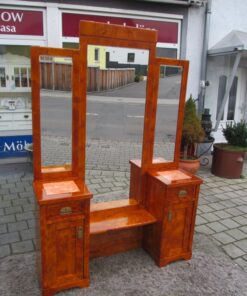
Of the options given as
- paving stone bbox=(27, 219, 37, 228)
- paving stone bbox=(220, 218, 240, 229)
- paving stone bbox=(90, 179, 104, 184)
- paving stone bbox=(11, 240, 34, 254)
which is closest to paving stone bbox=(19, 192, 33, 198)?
paving stone bbox=(27, 219, 37, 228)

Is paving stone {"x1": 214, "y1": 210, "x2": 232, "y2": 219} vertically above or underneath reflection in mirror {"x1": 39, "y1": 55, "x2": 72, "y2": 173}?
underneath

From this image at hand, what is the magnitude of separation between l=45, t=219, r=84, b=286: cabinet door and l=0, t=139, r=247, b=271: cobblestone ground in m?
0.77

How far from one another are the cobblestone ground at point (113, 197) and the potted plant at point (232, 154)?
0.17m

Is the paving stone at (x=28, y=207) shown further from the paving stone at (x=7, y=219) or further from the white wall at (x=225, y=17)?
the white wall at (x=225, y=17)

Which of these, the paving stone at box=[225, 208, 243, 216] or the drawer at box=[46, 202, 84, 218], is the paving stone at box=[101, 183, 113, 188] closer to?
the paving stone at box=[225, 208, 243, 216]

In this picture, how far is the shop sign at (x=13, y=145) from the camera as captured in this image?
17.7 ft

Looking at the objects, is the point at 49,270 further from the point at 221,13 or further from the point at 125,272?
the point at 221,13

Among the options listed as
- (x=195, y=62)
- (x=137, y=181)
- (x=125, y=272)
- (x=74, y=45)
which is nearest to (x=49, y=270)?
(x=125, y=272)

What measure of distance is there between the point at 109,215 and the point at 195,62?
4.54 meters

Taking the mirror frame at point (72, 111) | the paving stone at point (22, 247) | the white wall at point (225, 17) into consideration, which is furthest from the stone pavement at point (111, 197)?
the white wall at point (225, 17)

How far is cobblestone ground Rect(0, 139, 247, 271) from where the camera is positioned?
3383 mm

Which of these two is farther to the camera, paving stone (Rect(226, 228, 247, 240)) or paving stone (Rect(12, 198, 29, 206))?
paving stone (Rect(12, 198, 29, 206))

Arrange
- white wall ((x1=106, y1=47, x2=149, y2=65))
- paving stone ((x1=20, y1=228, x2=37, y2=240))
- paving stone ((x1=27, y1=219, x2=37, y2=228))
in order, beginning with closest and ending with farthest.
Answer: white wall ((x1=106, y1=47, x2=149, y2=65)) < paving stone ((x1=20, y1=228, x2=37, y2=240)) < paving stone ((x1=27, y1=219, x2=37, y2=228))

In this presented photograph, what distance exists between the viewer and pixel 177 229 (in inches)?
117
